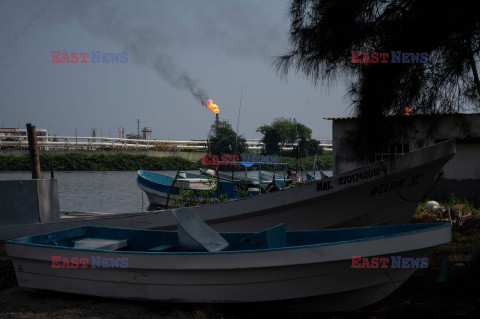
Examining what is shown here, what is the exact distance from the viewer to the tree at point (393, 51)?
587 cm

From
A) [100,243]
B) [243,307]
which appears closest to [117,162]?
[100,243]

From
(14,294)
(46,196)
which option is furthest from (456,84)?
(46,196)

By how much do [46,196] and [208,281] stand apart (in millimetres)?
5025

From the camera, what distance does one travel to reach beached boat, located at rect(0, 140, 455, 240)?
7.06 metres

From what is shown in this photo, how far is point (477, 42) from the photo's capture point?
608 centimetres

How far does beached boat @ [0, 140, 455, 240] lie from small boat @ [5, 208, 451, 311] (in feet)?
5.06

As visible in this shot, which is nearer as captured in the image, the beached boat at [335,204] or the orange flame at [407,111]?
the orange flame at [407,111]

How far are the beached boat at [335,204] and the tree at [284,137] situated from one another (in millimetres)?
66202

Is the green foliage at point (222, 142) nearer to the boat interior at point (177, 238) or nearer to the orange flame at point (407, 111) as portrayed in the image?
the boat interior at point (177, 238)

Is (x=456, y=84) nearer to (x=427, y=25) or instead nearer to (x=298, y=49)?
(x=427, y=25)

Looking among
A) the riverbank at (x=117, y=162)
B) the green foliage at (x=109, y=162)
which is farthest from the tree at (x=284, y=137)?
the green foliage at (x=109, y=162)

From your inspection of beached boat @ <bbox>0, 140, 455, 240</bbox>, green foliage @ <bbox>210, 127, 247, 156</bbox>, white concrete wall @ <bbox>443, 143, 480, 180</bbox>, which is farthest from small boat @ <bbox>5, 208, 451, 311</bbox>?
green foliage @ <bbox>210, 127, 247, 156</bbox>

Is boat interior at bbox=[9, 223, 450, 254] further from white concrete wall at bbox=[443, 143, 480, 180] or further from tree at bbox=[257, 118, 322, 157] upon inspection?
tree at bbox=[257, 118, 322, 157]

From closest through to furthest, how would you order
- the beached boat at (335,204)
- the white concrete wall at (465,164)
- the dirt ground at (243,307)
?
1. the dirt ground at (243,307)
2. the beached boat at (335,204)
3. the white concrete wall at (465,164)
